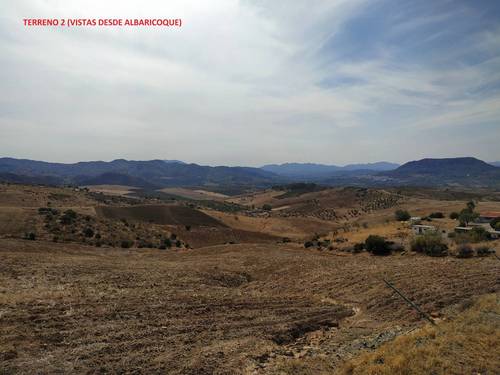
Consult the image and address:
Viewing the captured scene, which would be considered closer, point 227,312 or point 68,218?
point 227,312

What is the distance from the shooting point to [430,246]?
2570 cm

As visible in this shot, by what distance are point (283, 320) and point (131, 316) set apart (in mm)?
5374

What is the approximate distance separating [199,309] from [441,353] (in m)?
8.29

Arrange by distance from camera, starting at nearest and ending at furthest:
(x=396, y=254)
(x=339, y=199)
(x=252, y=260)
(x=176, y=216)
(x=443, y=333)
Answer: (x=443, y=333) < (x=252, y=260) < (x=396, y=254) < (x=176, y=216) < (x=339, y=199)

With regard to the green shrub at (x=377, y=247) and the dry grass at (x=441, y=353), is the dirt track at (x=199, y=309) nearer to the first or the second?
the dry grass at (x=441, y=353)

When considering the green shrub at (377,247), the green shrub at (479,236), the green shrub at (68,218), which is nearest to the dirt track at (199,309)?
the green shrub at (377,247)

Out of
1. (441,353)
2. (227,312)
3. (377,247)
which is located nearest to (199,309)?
(227,312)

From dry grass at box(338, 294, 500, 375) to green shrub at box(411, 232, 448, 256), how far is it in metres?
15.0

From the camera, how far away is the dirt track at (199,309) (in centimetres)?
990

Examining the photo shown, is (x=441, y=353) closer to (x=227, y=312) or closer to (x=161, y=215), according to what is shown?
(x=227, y=312)

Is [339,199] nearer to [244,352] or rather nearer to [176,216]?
[176,216]

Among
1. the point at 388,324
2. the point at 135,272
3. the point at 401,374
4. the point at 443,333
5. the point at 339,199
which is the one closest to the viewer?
the point at 401,374

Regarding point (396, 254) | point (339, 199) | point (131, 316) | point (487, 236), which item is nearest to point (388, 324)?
point (131, 316)

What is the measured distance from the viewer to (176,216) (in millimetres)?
65438
